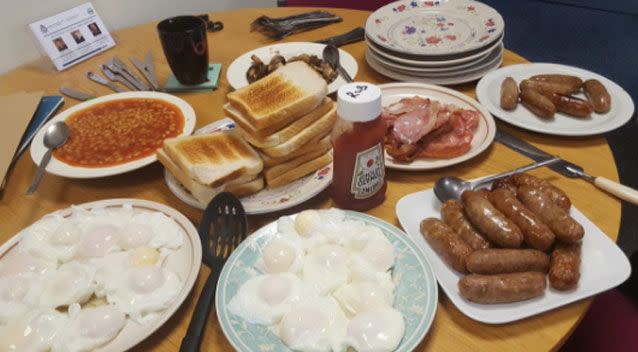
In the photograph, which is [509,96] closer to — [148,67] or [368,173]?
[368,173]

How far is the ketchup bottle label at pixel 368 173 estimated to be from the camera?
1396 mm

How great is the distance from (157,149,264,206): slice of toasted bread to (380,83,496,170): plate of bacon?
18.2 inches

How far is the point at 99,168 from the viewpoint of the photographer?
1.65 meters

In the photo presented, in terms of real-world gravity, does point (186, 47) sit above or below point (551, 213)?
above

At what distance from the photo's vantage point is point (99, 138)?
5.98 ft

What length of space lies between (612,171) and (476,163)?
44cm

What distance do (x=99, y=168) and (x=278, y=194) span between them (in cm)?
64

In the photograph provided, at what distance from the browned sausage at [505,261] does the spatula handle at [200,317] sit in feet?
2.15

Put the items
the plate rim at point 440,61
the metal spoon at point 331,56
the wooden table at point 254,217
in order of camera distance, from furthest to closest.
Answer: the metal spoon at point 331,56
the plate rim at point 440,61
the wooden table at point 254,217

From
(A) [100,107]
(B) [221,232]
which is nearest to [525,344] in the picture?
(B) [221,232]

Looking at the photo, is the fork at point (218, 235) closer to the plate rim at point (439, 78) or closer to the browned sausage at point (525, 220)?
the browned sausage at point (525, 220)

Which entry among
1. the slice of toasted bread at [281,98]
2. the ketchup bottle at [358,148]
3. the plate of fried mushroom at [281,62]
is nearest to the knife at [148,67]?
the plate of fried mushroom at [281,62]

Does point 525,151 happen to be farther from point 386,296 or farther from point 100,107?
point 100,107

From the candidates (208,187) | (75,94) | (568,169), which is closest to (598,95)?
(568,169)
